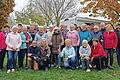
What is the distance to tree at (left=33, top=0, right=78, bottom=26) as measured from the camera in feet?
169

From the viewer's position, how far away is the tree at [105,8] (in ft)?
64.7

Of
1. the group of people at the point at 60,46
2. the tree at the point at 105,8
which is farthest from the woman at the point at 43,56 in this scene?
the tree at the point at 105,8

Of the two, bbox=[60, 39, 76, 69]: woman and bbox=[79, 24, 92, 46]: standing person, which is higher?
bbox=[79, 24, 92, 46]: standing person

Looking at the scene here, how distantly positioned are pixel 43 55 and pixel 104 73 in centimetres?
247

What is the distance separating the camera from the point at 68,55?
1179 cm

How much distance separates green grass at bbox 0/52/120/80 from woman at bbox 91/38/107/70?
0.35 m

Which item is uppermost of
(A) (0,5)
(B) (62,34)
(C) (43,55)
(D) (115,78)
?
(A) (0,5)

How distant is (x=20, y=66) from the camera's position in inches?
472

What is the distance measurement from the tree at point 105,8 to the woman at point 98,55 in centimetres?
870

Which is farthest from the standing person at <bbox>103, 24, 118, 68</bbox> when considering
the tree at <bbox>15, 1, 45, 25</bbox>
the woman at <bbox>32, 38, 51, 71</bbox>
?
the tree at <bbox>15, 1, 45, 25</bbox>

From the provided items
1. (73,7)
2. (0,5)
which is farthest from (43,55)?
(73,7)

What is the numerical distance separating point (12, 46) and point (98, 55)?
10.7 feet

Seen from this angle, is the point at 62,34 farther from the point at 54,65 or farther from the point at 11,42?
the point at 11,42

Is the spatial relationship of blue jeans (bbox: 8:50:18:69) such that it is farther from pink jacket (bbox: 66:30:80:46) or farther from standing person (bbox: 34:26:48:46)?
pink jacket (bbox: 66:30:80:46)
